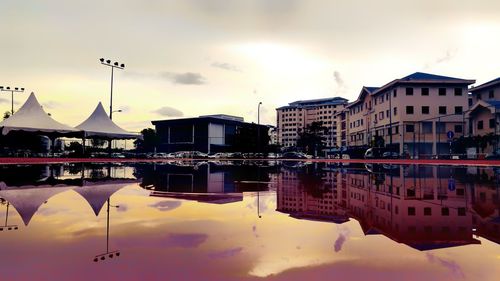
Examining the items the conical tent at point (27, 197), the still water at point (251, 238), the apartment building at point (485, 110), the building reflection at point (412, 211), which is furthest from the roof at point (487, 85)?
the conical tent at point (27, 197)

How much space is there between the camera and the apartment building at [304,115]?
15625cm

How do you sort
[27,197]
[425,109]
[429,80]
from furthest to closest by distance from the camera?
[425,109]
[429,80]
[27,197]

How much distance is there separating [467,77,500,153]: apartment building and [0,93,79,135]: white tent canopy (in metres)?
41.8

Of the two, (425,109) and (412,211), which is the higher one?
(425,109)

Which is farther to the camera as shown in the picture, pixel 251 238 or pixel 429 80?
pixel 429 80

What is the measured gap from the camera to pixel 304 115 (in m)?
162

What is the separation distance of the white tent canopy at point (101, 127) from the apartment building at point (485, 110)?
A: 37.3m

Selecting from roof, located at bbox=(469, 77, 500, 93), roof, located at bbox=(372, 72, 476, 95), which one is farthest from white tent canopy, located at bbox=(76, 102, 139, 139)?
roof, located at bbox=(469, 77, 500, 93)

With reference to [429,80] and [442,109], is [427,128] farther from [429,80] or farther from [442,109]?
[429,80]

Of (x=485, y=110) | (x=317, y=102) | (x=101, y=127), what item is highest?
(x=317, y=102)

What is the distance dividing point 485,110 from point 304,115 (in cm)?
11585

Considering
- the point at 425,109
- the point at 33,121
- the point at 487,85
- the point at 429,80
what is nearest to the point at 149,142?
the point at 33,121

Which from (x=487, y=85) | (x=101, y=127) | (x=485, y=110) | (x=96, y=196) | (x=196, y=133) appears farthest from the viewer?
(x=196, y=133)

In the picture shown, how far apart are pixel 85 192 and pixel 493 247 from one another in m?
8.58
